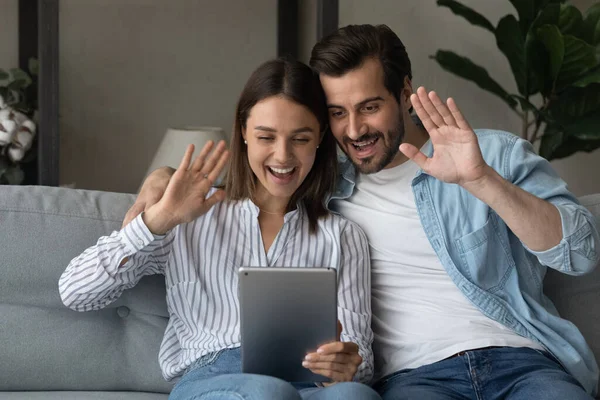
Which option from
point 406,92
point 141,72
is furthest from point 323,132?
point 141,72

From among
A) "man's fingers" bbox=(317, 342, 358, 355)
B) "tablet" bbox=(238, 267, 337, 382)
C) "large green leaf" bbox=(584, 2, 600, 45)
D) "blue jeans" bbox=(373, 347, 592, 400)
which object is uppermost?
"large green leaf" bbox=(584, 2, 600, 45)

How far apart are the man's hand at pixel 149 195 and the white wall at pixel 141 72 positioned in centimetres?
140

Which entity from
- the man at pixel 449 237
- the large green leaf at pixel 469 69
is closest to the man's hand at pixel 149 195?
the man at pixel 449 237

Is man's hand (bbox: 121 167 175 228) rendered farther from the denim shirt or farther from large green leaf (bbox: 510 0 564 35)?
large green leaf (bbox: 510 0 564 35)

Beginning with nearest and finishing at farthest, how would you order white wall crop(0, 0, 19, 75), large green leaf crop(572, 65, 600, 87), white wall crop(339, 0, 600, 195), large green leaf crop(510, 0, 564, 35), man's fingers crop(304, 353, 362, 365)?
1. man's fingers crop(304, 353, 362, 365)
2. white wall crop(0, 0, 19, 75)
3. large green leaf crop(572, 65, 600, 87)
4. large green leaf crop(510, 0, 564, 35)
5. white wall crop(339, 0, 600, 195)

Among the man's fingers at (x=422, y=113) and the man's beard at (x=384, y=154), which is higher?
the man's fingers at (x=422, y=113)

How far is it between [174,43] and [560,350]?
2.04 metres

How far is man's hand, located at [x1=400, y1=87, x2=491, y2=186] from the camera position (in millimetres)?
1479

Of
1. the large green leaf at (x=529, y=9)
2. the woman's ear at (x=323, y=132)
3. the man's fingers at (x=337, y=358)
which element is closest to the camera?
the man's fingers at (x=337, y=358)

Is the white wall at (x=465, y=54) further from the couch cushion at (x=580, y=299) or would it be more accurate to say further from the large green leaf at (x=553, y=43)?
the couch cushion at (x=580, y=299)

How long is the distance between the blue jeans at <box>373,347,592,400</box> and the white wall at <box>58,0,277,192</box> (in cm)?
183

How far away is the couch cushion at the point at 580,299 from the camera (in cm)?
183

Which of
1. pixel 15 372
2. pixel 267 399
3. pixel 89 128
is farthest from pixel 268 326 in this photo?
pixel 89 128

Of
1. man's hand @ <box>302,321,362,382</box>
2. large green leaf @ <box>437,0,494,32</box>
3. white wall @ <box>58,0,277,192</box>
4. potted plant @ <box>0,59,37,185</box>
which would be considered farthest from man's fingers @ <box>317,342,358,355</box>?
large green leaf @ <box>437,0,494,32</box>
